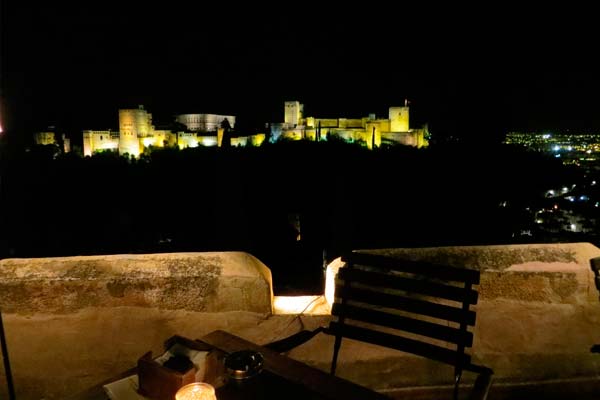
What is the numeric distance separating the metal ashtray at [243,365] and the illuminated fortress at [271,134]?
45.8m

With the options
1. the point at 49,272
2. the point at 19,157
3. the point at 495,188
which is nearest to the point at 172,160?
the point at 19,157

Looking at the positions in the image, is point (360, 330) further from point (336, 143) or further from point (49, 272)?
point (336, 143)

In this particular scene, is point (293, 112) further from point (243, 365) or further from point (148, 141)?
point (243, 365)

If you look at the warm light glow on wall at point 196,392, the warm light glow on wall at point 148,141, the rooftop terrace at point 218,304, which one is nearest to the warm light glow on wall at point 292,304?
the rooftop terrace at point 218,304

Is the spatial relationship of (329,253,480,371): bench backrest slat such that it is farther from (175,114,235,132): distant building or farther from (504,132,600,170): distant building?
(175,114,235,132): distant building

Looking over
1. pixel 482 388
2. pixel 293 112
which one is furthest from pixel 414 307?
pixel 293 112

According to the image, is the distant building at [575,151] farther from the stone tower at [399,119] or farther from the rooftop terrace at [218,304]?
the rooftop terrace at [218,304]

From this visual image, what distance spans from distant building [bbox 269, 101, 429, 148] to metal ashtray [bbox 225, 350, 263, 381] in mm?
46534

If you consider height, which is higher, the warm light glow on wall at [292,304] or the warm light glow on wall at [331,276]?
the warm light glow on wall at [331,276]

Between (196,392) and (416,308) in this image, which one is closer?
(196,392)

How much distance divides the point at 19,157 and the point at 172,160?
38.3 feet

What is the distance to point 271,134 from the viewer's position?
48.3 metres

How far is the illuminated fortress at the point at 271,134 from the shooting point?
47781mm

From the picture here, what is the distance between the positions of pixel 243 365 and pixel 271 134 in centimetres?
4762
